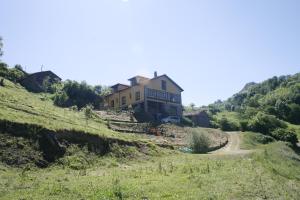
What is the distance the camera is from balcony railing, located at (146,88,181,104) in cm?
7694

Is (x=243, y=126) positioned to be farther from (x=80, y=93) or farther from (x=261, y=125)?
(x=80, y=93)

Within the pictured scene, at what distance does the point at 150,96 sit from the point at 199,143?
99.5ft

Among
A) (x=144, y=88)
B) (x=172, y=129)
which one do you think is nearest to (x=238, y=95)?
(x=144, y=88)

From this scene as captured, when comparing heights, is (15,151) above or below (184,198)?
above

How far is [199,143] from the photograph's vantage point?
157ft

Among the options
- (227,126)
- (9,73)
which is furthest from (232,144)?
(9,73)

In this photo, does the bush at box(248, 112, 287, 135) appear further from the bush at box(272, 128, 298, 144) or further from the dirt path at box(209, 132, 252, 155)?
the dirt path at box(209, 132, 252, 155)

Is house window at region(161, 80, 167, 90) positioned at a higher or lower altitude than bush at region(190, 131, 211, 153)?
higher

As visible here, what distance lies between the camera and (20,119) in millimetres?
30953

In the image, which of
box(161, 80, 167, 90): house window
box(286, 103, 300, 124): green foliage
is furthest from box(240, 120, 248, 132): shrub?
box(286, 103, 300, 124): green foliage

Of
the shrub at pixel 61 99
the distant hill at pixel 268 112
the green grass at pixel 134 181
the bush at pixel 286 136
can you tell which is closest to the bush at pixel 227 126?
the distant hill at pixel 268 112

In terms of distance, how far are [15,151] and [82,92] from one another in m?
49.9

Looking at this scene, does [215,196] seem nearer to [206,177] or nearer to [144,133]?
[206,177]

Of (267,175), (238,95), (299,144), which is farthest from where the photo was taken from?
(238,95)
